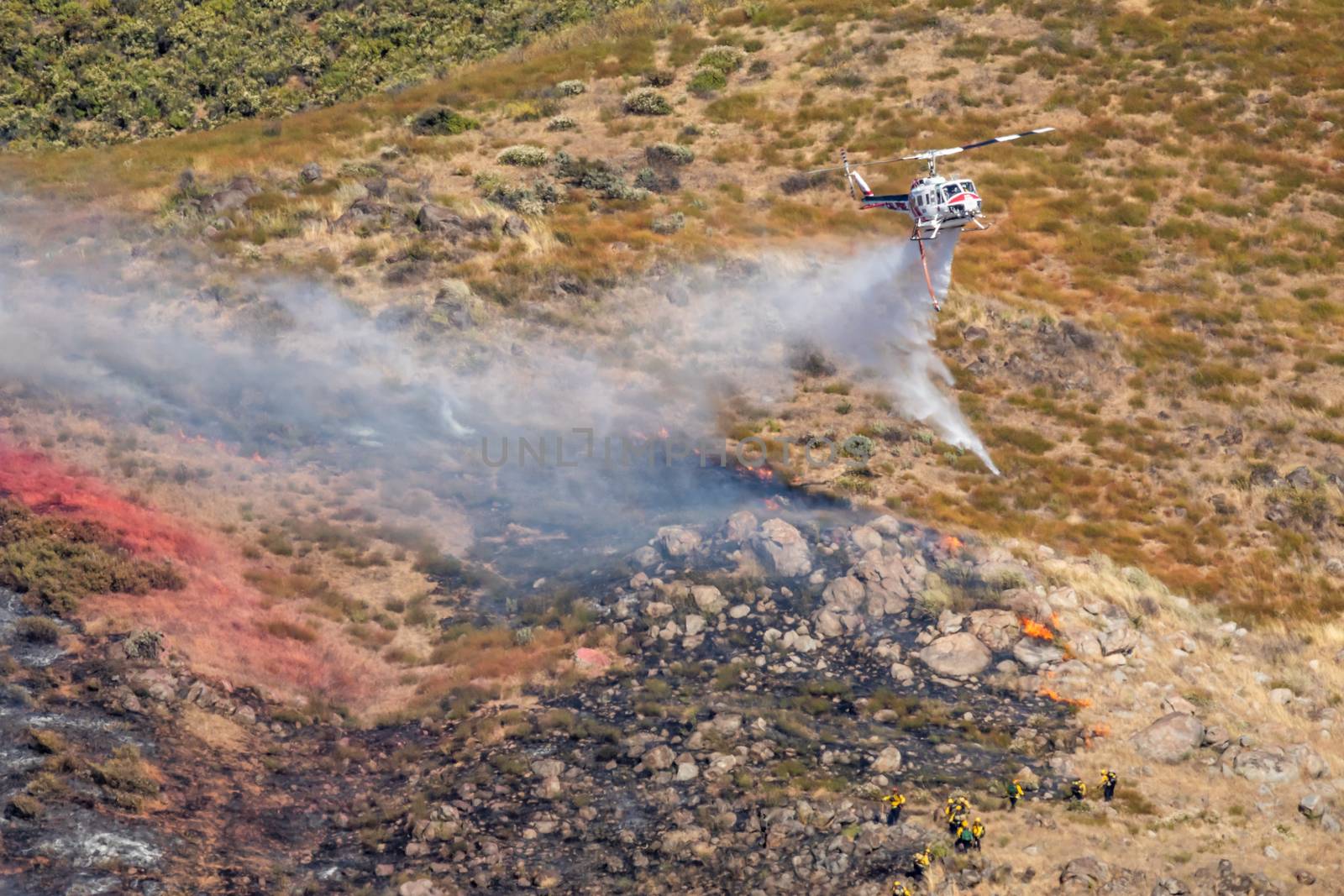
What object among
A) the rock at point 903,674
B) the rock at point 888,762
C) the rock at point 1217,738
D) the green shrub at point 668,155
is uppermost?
Answer: the green shrub at point 668,155

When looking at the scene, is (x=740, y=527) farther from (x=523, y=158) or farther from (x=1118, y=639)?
(x=523, y=158)

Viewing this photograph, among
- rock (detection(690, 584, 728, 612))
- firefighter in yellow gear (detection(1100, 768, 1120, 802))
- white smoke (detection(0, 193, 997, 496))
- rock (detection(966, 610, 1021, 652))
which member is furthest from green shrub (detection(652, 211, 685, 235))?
firefighter in yellow gear (detection(1100, 768, 1120, 802))

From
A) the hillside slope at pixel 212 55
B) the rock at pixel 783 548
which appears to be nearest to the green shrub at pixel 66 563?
the rock at pixel 783 548

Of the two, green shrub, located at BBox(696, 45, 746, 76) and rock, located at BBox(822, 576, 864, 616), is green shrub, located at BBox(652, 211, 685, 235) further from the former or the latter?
rock, located at BBox(822, 576, 864, 616)

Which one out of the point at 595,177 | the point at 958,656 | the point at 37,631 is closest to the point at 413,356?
the point at 37,631

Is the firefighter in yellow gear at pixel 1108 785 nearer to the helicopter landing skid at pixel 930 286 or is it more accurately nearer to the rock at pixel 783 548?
the rock at pixel 783 548

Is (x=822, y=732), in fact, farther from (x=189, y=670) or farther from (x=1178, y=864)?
(x=189, y=670)

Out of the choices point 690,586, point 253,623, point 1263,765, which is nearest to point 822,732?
point 690,586
